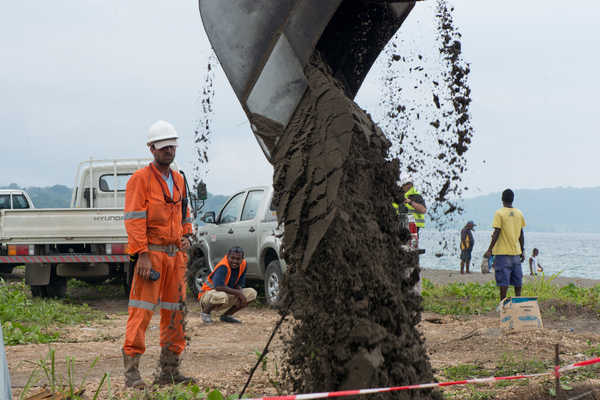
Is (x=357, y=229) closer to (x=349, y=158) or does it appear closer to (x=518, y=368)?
(x=349, y=158)

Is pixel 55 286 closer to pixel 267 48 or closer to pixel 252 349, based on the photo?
pixel 252 349

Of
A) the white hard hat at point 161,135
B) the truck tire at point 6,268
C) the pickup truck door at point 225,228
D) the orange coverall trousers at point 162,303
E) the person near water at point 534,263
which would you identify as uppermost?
the white hard hat at point 161,135

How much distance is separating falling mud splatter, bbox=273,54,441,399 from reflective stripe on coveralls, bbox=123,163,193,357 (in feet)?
4.75

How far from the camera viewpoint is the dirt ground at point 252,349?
4289 mm

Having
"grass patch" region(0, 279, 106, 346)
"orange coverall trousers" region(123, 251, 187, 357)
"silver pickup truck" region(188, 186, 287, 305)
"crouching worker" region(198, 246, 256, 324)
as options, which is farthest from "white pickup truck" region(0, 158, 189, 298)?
"orange coverall trousers" region(123, 251, 187, 357)

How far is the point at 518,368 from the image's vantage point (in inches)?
186

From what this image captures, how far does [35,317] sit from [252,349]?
3278 mm

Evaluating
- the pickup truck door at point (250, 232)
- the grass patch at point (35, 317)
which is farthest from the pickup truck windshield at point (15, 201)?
the pickup truck door at point (250, 232)

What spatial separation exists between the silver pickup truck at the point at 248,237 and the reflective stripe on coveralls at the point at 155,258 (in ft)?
13.3

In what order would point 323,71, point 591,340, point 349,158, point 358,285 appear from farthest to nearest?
point 591,340
point 323,71
point 349,158
point 358,285

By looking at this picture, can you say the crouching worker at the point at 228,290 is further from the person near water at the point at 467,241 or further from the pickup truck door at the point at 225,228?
the person near water at the point at 467,241

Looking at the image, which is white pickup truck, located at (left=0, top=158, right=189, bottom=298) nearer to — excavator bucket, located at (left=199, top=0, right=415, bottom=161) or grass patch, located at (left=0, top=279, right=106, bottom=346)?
grass patch, located at (left=0, top=279, right=106, bottom=346)

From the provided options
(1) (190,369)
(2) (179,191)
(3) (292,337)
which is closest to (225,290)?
(1) (190,369)

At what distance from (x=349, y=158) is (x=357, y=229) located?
37 cm
